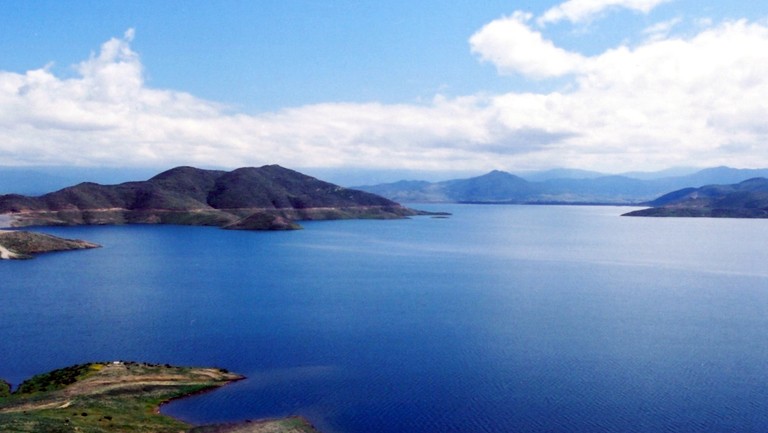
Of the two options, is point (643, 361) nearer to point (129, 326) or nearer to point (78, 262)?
point (129, 326)

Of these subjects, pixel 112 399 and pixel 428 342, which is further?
pixel 428 342

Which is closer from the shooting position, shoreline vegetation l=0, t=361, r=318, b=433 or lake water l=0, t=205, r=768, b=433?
shoreline vegetation l=0, t=361, r=318, b=433

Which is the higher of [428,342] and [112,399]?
[112,399]

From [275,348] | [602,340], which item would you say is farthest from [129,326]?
[602,340]

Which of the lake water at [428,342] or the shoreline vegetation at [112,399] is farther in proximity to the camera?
the lake water at [428,342]
